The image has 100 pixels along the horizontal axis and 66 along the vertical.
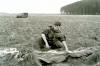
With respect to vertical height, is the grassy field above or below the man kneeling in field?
below

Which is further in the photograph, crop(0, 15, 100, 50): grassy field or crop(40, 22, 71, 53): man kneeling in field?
crop(0, 15, 100, 50): grassy field

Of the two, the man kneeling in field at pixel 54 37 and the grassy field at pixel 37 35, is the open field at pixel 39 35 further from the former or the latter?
the man kneeling in field at pixel 54 37

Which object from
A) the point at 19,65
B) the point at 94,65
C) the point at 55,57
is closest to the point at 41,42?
the point at 55,57

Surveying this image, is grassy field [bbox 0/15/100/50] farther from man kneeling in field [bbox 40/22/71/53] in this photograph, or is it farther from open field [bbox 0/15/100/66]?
man kneeling in field [bbox 40/22/71/53]

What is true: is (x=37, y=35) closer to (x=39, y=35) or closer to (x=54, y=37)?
(x=39, y=35)

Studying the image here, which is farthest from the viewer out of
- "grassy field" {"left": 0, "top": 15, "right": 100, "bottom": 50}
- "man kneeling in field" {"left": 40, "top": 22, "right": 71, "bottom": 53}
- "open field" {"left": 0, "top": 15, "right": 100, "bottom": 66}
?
"grassy field" {"left": 0, "top": 15, "right": 100, "bottom": 50}

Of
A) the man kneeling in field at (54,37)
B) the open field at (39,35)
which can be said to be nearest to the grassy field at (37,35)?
the open field at (39,35)

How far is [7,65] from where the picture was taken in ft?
15.7

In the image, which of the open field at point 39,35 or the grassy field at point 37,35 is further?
the grassy field at point 37,35

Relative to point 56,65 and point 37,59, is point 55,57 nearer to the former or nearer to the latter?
point 56,65

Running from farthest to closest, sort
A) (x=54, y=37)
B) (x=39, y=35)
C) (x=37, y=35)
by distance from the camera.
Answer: (x=37, y=35)
(x=39, y=35)
(x=54, y=37)

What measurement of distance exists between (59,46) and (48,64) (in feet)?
4.11

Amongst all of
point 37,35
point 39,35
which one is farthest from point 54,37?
point 37,35

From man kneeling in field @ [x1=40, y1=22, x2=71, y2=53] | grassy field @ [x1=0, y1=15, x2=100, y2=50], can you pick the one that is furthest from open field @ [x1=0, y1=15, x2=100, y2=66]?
man kneeling in field @ [x1=40, y1=22, x2=71, y2=53]
